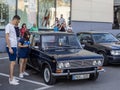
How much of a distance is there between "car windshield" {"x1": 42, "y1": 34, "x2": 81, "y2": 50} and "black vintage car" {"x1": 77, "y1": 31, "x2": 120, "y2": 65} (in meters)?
2.00

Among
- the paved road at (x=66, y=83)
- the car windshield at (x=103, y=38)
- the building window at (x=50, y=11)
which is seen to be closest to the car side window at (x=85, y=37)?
the car windshield at (x=103, y=38)

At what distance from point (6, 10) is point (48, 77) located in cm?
929

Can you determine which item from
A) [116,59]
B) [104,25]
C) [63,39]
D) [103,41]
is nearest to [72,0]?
[104,25]

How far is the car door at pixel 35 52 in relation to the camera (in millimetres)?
8898

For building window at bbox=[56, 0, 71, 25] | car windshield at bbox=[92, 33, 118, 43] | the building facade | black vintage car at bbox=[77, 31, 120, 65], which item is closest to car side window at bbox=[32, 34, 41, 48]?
black vintage car at bbox=[77, 31, 120, 65]

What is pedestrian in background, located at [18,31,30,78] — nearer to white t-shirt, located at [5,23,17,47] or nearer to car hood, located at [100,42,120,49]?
white t-shirt, located at [5,23,17,47]

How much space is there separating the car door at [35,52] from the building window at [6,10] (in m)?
6.98

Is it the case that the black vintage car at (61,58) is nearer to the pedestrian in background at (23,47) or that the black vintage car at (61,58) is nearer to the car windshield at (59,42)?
the car windshield at (59,42)

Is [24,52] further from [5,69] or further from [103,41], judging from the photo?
[103,41]

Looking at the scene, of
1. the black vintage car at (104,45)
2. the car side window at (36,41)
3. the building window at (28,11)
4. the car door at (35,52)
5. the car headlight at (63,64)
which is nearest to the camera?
the car headlight at (63,64)

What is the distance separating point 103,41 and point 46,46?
13.7 feet

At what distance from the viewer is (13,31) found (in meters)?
8.22

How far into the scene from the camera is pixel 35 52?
9.12 metres

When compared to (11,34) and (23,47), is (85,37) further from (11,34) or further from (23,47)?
(11,34)
